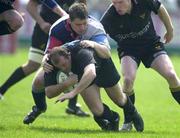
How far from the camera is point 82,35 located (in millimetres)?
10602

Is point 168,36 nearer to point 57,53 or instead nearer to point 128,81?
point 128,81

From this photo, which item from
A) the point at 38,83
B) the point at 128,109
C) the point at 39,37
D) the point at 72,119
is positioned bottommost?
the point at 72,119

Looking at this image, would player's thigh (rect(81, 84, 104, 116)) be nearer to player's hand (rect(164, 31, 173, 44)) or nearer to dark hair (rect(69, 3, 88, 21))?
dark hair (rect(69, 3, 88, 21))

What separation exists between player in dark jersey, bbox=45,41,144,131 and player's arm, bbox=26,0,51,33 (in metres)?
1.95

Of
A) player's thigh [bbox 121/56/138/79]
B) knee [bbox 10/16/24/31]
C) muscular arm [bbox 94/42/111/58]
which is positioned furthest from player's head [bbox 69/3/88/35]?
knee [bbox 10/16/24/31]

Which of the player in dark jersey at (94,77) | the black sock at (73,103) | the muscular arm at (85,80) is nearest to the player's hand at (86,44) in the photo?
the player in dark jersey at (94,77)

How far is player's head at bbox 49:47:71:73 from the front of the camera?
983cm

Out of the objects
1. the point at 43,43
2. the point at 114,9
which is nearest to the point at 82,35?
the point at 114,9

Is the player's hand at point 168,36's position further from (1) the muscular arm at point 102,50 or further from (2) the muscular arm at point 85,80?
(2) the muscular arm at point 85,80

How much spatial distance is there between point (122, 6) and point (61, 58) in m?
1.66

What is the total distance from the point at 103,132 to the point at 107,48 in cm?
112

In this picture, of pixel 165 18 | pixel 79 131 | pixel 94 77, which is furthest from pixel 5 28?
pixel 94 77

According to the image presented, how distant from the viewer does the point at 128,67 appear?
37.1 feet

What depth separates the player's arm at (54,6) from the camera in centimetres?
1198
